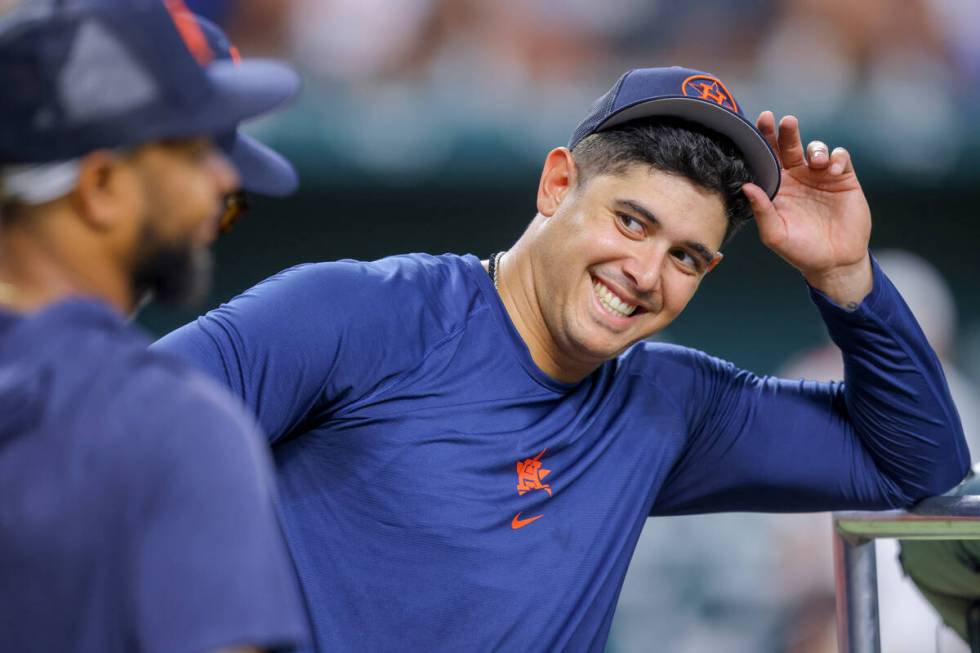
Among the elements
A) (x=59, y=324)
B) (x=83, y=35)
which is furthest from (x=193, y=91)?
(x=59, y=324)

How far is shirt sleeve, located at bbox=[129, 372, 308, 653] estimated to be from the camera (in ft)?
2.23

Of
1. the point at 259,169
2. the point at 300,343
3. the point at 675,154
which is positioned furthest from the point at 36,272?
the point at 675,154

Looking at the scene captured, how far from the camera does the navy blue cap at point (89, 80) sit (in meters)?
0.75

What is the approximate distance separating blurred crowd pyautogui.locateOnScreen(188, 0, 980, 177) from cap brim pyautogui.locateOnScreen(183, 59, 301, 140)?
2.86m

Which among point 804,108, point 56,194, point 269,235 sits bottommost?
point 269,235

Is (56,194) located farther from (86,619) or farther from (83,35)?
(86,619)

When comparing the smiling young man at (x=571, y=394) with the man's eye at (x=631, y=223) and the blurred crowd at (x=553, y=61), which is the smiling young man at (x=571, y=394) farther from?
the blurred crowd at (x=553, y=61)

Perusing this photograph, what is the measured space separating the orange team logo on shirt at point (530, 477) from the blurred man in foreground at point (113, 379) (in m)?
0.69

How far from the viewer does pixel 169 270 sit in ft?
2.63

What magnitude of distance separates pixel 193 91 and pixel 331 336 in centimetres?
58

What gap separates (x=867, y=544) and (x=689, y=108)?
1.87ft

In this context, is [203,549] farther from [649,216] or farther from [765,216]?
[765,216]

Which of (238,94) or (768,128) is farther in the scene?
(768,128)

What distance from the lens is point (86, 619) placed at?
2.26 ft
